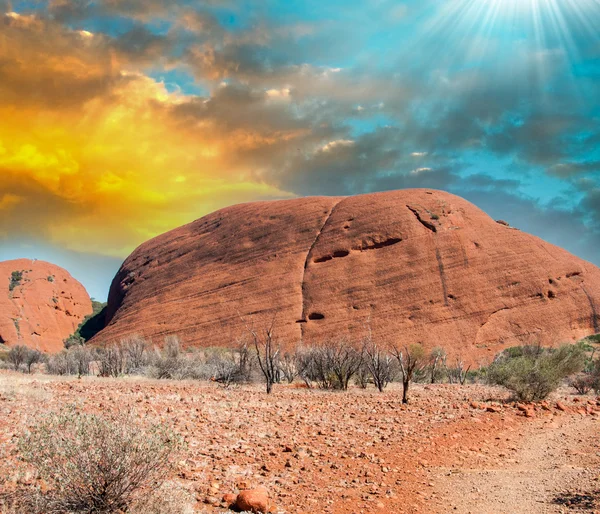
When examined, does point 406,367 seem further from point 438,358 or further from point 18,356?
point 18,356

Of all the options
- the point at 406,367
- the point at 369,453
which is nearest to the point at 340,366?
the point at 406,367

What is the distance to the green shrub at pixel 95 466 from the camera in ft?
14.6

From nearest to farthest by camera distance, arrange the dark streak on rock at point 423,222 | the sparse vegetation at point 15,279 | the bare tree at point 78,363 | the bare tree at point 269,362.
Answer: the bare tree at point 269,362, the bare tree at point 78,363, the dark streak on rock at point 423,222, the sparse vegetation at point 15,279

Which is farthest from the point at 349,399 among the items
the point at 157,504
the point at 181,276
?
the point at 181,276

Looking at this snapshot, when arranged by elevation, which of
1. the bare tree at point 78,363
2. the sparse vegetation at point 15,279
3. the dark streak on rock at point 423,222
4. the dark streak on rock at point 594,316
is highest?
the dark streak on rock at point 423,222

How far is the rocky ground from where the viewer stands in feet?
18.9

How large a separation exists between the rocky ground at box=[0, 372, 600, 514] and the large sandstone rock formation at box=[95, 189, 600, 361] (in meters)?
33.6

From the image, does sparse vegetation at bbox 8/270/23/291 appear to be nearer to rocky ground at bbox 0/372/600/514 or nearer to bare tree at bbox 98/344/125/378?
bare tree at bbox 98/344/125/378

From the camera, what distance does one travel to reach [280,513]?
16.8 feet

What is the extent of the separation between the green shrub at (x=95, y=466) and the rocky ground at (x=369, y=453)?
0.74m

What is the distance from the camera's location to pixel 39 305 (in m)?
69.7

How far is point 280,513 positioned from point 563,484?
435 cm

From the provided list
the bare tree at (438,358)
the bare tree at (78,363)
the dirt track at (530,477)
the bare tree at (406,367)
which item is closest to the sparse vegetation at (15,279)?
the bare tree at (78,363)

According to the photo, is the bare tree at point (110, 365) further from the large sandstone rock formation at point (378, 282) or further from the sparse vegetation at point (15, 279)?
the sparse vegetation at point (15, 279)
